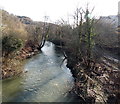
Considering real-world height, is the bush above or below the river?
above

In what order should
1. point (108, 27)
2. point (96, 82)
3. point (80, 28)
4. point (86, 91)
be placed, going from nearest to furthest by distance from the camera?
point (86, 91)
point (96, 82)
point (80, 28)
point (108, 27)

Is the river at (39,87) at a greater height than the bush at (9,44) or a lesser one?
lesser

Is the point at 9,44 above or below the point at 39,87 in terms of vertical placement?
above

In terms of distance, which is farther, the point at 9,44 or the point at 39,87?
the point at 9,44

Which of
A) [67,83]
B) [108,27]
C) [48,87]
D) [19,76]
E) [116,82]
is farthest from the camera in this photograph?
[108,27]

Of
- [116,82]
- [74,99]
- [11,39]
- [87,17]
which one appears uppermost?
[87,17]

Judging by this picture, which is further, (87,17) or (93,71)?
(87,17)

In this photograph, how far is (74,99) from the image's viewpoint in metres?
14.6

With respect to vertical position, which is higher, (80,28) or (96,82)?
(80,28)

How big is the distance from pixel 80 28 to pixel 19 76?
36.8 feet

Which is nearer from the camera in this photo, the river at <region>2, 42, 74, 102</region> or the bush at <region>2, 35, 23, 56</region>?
the river at <region>2, 42, 74, 102</region>

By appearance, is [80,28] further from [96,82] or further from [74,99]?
[74,99]

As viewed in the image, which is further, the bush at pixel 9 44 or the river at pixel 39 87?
the bush at pixel 9 44

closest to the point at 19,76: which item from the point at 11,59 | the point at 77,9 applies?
the point at 11,59
